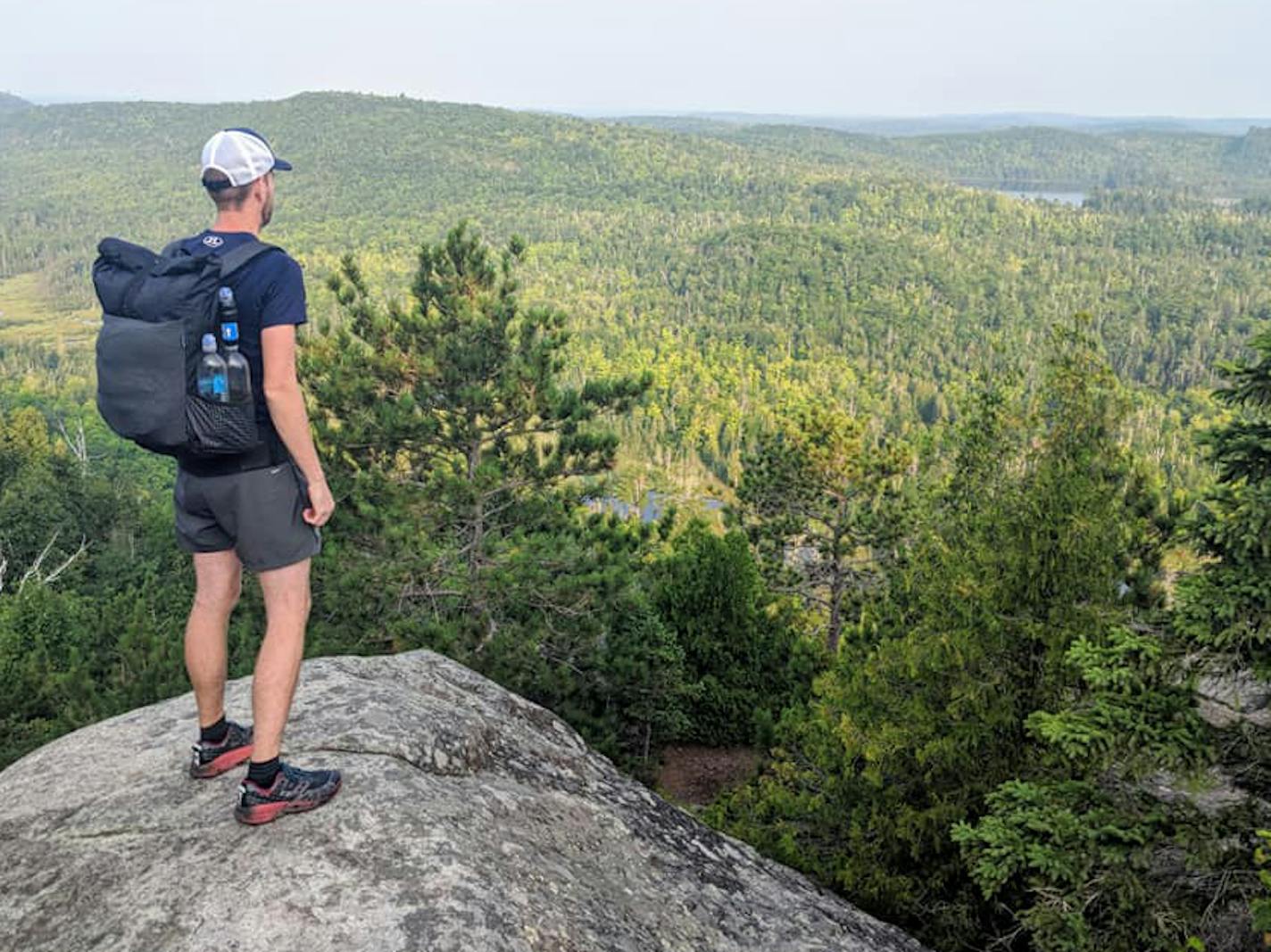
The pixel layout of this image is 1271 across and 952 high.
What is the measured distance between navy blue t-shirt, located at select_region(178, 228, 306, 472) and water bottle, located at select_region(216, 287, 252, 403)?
0.03m

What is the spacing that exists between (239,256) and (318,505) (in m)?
1.05

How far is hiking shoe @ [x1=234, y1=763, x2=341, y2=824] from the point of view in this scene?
12.6 ft

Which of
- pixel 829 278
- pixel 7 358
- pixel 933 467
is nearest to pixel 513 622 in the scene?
pixel 933 467

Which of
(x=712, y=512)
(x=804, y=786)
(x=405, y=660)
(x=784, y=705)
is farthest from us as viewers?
(x=712, y=512)

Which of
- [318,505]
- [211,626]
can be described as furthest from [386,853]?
[318,505]

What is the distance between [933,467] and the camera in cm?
1661

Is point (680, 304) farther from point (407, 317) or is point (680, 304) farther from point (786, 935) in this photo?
point (786, 935)

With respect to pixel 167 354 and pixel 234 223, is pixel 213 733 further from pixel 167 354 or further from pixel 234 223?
pixel 234 223

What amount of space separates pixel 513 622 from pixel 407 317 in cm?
528

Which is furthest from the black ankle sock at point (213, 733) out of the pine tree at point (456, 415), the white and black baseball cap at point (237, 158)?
the pine tree at point (456, 415)

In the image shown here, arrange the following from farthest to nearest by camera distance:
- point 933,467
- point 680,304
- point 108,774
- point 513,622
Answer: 1. point 680,304
2. point 933,467
3. point 513,622
4. point 108,774

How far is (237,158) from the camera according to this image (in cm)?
357

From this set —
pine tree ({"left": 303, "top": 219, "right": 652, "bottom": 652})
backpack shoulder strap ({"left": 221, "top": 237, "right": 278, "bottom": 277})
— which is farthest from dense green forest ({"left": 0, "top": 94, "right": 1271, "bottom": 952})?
backpack shoulder strap ({"left": 221, "top": 237, "right": 278, "bottom": 277})

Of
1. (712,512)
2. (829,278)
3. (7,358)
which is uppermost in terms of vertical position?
(829,278)
